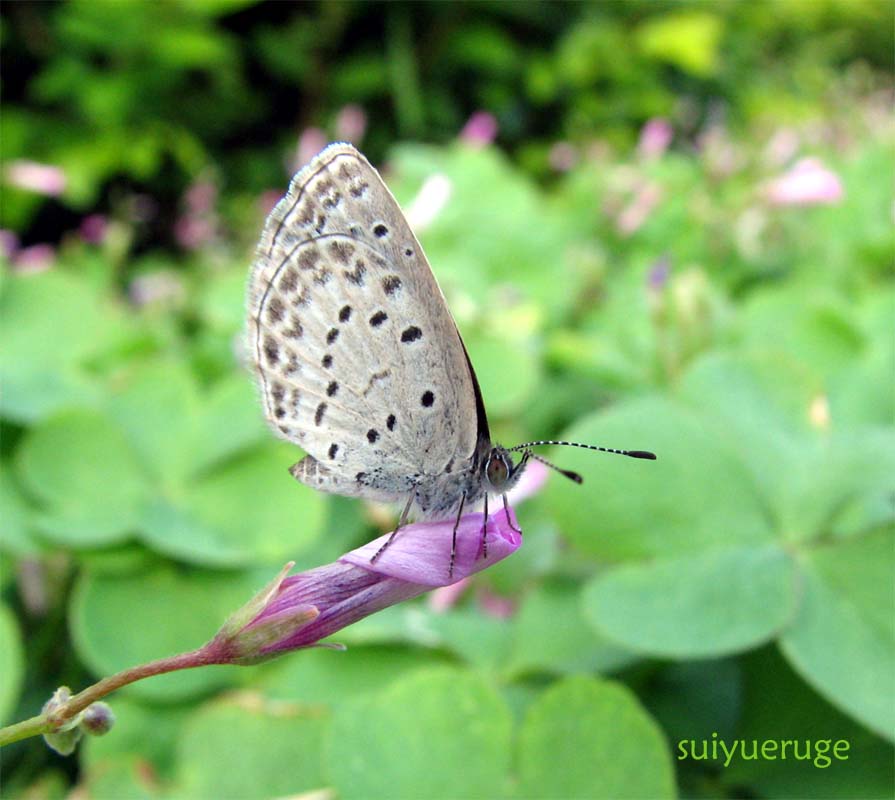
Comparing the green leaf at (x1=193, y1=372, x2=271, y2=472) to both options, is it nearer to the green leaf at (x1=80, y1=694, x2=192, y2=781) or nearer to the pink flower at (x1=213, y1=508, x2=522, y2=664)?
the green leaf at (x1=80, y1=694, x2=192, y2=781)

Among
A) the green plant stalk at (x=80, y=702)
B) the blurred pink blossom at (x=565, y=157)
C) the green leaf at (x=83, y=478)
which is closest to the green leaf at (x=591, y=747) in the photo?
the green plant stalk at (x=80, y=702)

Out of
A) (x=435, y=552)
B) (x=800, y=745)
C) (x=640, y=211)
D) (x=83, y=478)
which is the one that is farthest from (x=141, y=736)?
(x=640, y=211)

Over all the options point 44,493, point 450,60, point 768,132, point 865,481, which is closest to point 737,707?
point 865,481

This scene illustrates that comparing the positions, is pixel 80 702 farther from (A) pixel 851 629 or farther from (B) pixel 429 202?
(B) pixel 429 202

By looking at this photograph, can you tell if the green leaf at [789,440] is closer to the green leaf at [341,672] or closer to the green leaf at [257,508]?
the green leaf at [341,672]

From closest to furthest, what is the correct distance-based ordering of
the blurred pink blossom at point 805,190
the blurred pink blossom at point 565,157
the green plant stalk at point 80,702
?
the green plant stalk at point 80,702, the blurred pink blossom at point 805,190, the blurred pink blossom at point 565,157

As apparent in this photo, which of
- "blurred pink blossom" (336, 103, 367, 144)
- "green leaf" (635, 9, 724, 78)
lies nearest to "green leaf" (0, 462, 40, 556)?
"blurred pink blossom" (336, 103, 367, 144)

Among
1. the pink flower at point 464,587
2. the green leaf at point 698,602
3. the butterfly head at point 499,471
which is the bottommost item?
the pink flower at point 464,587
